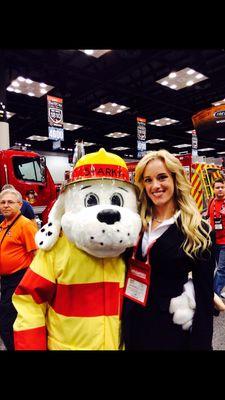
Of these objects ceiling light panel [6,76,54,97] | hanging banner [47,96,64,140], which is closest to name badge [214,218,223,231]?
hanging banner [47,96,64,140]

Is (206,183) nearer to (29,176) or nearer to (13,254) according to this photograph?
(29,176)

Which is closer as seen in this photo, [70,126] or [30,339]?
[30,339]

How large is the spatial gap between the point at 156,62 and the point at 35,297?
9.36 meters

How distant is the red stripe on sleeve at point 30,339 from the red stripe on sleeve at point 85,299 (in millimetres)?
135

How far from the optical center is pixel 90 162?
1.54 metres

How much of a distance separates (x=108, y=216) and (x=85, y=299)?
0.41m

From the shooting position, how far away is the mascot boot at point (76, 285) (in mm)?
1380

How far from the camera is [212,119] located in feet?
24.7

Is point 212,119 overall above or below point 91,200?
above

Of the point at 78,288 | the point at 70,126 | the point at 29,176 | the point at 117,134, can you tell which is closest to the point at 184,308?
the point at 78,288

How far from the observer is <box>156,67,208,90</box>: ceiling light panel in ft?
30.1

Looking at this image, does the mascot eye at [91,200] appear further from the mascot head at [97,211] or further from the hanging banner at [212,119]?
the hanging banner at [212,119]

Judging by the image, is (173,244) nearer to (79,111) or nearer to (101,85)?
(101,85)

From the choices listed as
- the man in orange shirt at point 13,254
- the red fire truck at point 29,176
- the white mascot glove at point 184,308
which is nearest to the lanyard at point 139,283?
the white mascot glove at point 184,308
